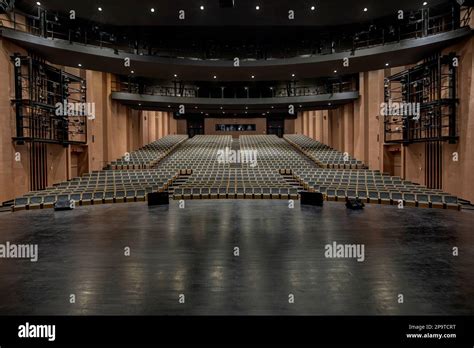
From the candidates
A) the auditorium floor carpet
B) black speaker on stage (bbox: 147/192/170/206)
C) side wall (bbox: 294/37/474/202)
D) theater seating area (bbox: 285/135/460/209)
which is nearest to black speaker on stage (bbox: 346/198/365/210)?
the auditorium floor carpet

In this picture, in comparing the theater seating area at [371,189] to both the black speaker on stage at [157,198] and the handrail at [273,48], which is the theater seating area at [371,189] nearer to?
the black speaker on stage at [157,198]

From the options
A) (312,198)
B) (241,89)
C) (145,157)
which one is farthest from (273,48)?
Answer: (312,198)

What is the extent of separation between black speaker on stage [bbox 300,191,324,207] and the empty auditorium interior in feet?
0.34

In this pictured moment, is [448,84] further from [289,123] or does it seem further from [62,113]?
[289,123]

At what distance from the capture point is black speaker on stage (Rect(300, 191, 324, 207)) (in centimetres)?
977

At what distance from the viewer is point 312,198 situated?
9.98m

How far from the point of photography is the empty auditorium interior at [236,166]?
3.67 meters

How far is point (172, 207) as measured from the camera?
966 centimetres

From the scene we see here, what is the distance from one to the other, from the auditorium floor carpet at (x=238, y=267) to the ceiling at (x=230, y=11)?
9.27 meters

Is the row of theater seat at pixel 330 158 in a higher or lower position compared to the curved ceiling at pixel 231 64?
lower

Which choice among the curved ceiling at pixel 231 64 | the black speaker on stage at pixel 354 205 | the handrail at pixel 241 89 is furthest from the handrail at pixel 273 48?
the black speaker on stage at pixel 354 205
